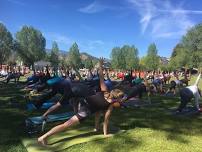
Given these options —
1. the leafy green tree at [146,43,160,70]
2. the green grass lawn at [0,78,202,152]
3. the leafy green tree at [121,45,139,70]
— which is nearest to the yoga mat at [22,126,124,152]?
the green grass lawn at [0,78,202,152]

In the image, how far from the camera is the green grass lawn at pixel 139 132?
8.77 meters

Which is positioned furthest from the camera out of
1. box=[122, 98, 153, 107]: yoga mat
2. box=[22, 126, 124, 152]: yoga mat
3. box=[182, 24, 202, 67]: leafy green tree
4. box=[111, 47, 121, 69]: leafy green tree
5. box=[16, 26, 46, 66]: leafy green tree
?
box=[111, 47, 121, 69]: leafy green tree

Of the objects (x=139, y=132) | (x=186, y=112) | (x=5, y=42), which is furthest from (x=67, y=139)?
(x=5, y=42)

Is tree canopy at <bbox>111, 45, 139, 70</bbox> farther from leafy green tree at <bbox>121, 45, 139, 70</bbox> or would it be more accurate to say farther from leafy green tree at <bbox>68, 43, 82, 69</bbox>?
leafy green tree at <bbox>68, 43, 82, 69</bbox>

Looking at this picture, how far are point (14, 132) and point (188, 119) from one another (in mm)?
6274

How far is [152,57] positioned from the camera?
122 m

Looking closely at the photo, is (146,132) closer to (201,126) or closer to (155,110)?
(201,126)

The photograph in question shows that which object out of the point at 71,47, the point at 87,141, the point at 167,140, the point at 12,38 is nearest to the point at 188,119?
the point at 167,140

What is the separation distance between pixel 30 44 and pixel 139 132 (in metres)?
115

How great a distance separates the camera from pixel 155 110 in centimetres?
1495

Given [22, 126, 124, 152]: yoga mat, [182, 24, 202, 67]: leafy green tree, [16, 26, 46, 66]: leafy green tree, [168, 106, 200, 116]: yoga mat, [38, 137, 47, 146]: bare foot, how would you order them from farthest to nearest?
[16, 26, 46, 66]: leafy green tree < [182, 24, 202, 67]: leafy green tree < [168, 106, 200, 116]: yoga mat < [38, 137, 47, 146]: bare foot < [22, 126, 124, 152]: yoga mat

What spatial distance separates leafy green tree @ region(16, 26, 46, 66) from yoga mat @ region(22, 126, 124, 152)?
108m

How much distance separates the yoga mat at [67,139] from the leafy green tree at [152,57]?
109 metres

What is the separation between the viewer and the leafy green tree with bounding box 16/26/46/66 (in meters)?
117
